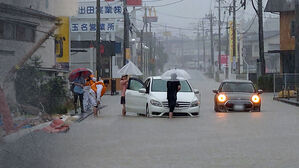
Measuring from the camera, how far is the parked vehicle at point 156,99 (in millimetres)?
21656

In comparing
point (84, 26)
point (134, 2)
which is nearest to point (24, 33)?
point (84, 26)

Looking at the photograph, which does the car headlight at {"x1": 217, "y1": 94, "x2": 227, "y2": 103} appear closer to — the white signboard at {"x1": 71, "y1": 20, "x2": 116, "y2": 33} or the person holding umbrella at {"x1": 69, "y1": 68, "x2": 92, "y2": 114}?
the person holding umbrella at {"x1": 69, "y1": 68, "x2": 92, "y2": 114}

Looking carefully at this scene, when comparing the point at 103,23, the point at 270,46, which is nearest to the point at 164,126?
the point at 103,23

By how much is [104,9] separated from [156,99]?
112 feet

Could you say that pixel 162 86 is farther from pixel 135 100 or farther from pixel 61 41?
pixel 61 41

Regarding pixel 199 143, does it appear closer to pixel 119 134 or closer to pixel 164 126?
pixel 119 134

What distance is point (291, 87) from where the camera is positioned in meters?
37.1

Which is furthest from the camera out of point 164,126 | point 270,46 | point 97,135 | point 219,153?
point 270,46

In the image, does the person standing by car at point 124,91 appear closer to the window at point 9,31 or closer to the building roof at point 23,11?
the building roof at point 23,11

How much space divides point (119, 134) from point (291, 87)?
23.4 metres

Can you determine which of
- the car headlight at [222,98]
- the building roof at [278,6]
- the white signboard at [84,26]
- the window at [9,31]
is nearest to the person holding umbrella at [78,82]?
the car headlight at [222,98]

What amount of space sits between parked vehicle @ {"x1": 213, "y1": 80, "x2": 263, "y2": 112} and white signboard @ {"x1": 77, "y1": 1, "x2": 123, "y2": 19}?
95.7 feet

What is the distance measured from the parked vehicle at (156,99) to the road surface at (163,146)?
2.17m

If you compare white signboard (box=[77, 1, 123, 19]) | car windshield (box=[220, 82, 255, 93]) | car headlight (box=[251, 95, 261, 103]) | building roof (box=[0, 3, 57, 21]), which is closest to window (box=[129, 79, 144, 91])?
car windshield (box=[220, 82, 255, 93])
